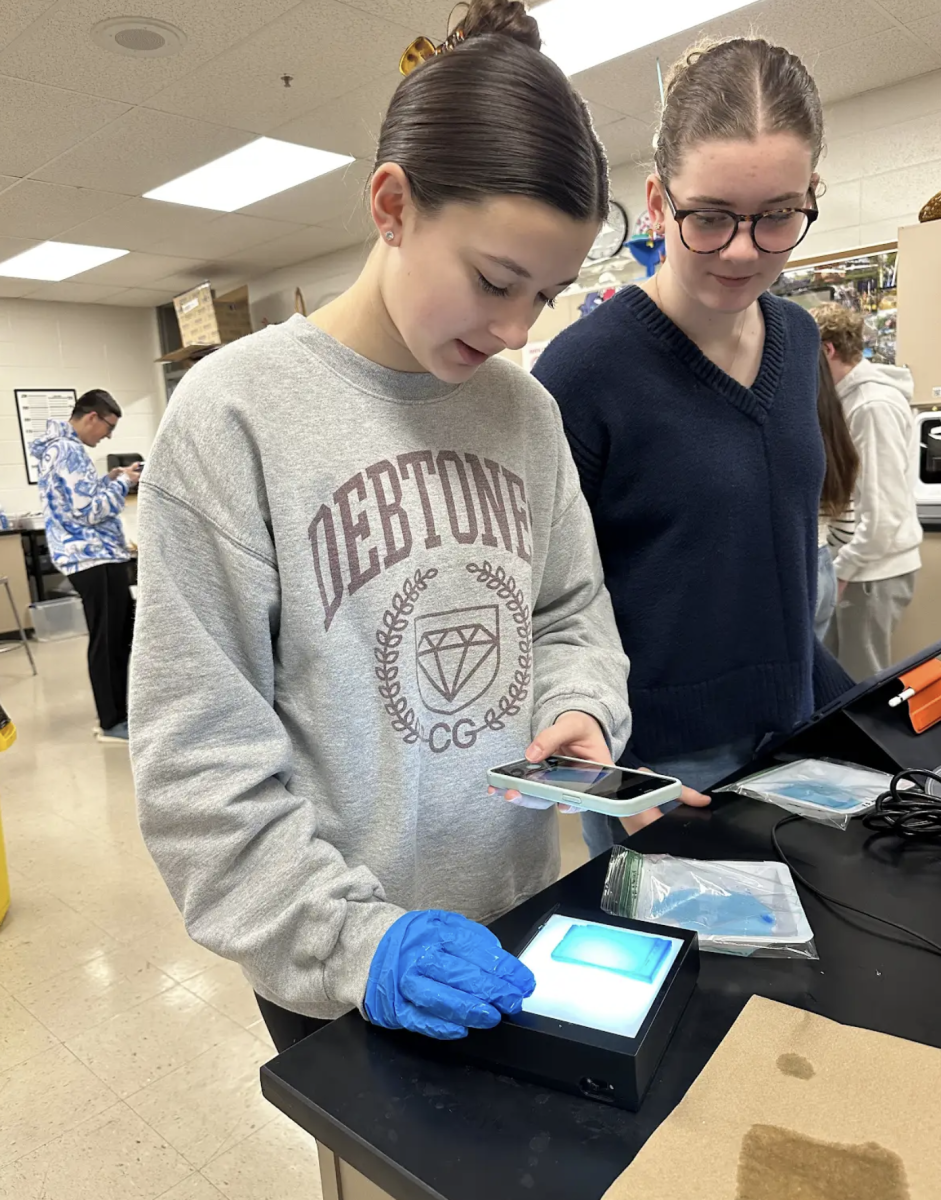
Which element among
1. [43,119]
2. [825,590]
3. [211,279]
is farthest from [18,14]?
[211,279]

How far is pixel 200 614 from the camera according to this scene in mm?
633

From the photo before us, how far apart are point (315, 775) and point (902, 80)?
3852 millimetres

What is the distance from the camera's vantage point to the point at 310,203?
456cm

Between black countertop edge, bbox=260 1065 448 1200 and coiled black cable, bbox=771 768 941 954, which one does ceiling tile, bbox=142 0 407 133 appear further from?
black countertop edge, bbox=260 1065 448 1200

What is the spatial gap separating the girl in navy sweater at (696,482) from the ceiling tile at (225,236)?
4297 millimetres

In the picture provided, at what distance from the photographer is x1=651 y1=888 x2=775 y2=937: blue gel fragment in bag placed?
624mm

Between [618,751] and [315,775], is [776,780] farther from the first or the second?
[315,775]

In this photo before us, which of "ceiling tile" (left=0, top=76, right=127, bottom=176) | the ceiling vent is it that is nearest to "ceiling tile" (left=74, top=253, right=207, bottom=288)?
"ceiling tile" (left=0, top=76, right=127, bottom=176)

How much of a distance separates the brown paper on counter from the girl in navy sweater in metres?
0.49

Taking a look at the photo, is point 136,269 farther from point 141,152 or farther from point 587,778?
point 587,778

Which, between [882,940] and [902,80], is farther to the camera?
[902,80]

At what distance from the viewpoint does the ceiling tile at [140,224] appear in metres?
4.46

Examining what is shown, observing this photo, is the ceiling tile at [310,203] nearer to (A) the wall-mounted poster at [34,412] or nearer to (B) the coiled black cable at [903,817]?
(A) the wall-mounted poster at [34,412]

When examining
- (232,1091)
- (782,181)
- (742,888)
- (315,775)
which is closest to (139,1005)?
(232,1091)
